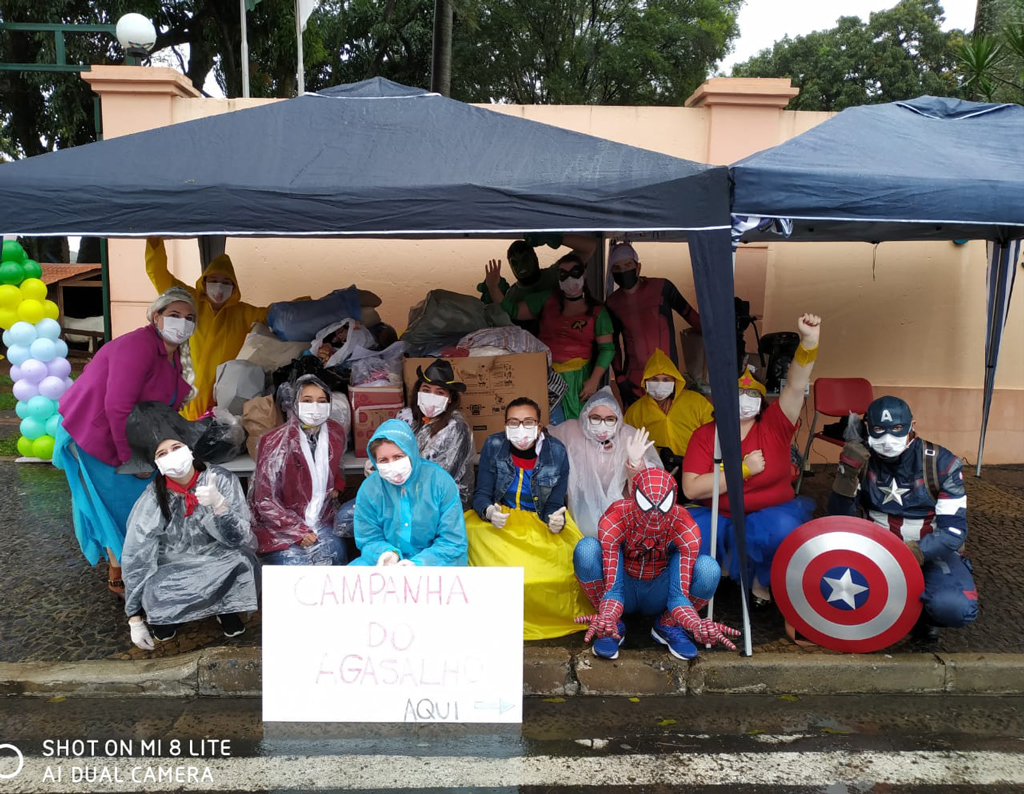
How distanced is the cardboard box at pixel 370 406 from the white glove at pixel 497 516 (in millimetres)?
1003

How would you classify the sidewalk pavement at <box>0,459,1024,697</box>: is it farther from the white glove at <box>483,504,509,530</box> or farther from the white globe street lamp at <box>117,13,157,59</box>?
the white globe street lamp at <box>117,13,157,59</box>

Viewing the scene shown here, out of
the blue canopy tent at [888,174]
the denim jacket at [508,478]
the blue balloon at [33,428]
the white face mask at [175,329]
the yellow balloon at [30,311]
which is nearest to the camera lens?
the blue canopy tent at [888,174]

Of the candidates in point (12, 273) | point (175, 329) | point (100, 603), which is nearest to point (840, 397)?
point (175, 329)

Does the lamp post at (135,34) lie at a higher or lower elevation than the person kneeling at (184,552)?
higher

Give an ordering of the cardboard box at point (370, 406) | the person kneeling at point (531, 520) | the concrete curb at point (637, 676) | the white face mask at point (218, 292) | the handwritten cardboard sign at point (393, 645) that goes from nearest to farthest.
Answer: the handwritten cardboard sign at point (393, 645)
the concrete curb at point (637, 676)
the person kneeling at point (531, 520)
the cardboard box at point (370, 406)
the white face mask at point (218, 292)

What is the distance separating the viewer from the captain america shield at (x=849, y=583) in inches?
129

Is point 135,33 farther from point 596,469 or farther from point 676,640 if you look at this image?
point 676,640

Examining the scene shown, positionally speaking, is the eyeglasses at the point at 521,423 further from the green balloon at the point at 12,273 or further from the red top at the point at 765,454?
the green balloon at the point at 12,273

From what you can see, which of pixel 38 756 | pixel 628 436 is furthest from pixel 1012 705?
pixel 38 756

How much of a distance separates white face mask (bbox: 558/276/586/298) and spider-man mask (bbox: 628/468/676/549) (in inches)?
76.0

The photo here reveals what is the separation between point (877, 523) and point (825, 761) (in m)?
1.18

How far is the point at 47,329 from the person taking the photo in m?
6.46

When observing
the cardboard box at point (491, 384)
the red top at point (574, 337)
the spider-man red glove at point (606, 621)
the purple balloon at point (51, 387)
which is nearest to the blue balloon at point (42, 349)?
the purple balloon at point (51, 387)

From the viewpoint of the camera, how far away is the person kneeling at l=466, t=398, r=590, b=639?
3.67 metres
